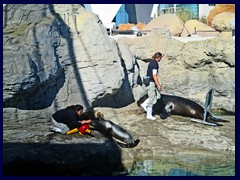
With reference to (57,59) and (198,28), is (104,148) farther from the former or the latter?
(198,28)

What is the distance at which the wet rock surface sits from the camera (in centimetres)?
589

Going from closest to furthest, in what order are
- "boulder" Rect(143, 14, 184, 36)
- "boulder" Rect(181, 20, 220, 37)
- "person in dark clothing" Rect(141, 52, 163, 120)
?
"person in dark clothing" Rect(141, 52, 163, 120)
"boulder" Rect(143, 14, 184, 36)
"boulder" Rect(181, 20, 220, 37)

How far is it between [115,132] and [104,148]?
861mm

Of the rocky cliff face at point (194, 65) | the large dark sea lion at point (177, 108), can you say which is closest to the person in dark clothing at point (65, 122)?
the large dark sea lion at point (177, 108)

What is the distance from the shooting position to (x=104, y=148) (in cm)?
659

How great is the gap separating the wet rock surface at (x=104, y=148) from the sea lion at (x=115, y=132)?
0.15m

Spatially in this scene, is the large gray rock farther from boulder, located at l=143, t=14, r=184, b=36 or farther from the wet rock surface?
boulder, located at l=143, t=14, r=184, b=36

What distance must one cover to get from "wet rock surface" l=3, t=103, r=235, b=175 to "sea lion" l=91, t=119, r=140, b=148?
15 centimetres

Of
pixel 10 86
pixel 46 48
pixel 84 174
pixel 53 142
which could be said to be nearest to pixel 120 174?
pixel 84 174

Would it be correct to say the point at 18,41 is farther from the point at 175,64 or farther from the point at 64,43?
the point at 175,64

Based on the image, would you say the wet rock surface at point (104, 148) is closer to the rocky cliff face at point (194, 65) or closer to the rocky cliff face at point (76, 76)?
the rocky cliff face at point (76, 76)

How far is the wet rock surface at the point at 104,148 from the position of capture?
5.89 metres

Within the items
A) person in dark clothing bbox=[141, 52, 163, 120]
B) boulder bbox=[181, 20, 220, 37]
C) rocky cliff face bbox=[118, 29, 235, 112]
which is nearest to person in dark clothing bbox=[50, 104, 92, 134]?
person in dark clothing bbox=[141, 52, 163, 120]

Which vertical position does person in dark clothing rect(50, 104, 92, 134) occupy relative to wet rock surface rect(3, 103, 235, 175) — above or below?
above
